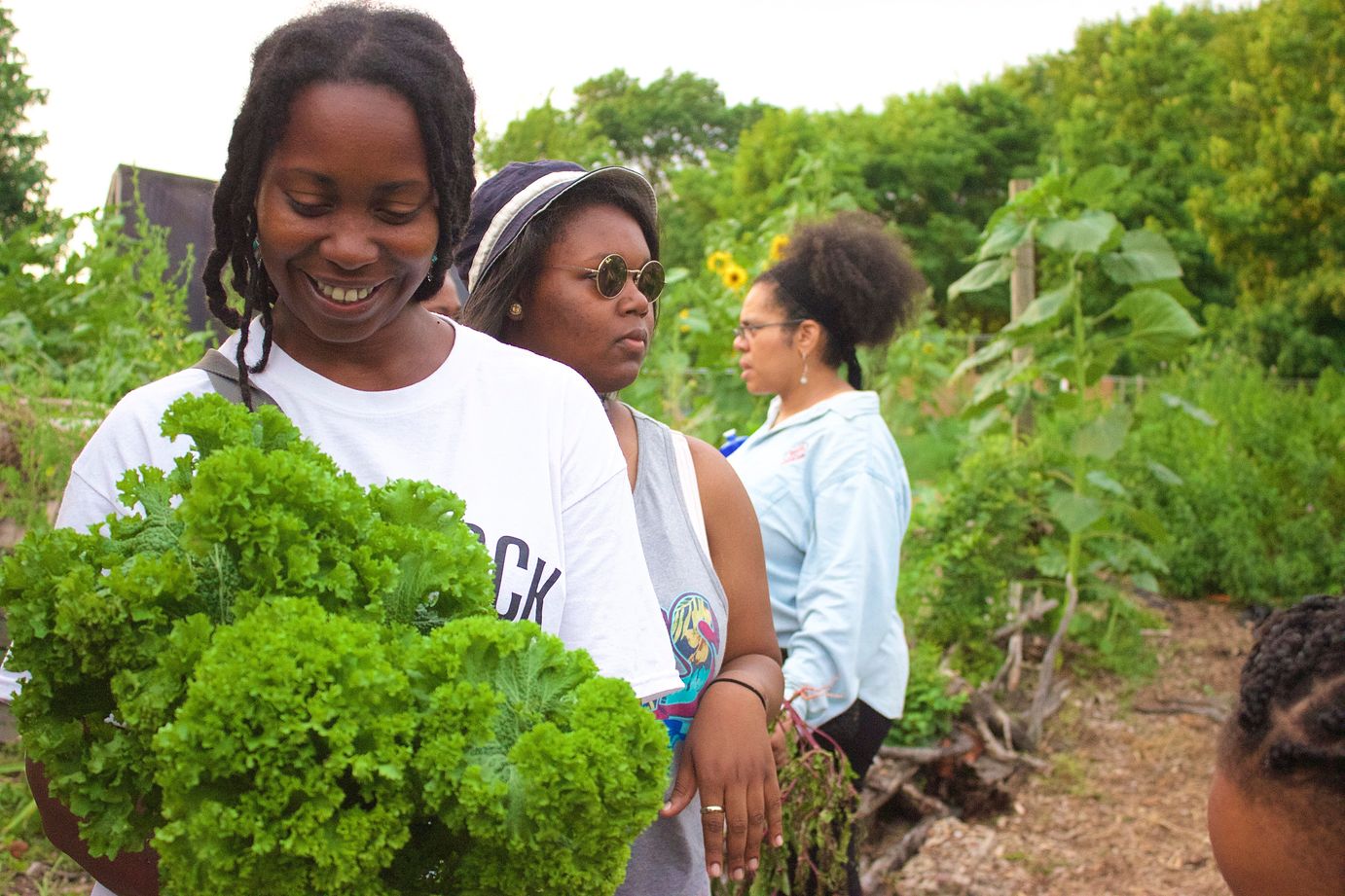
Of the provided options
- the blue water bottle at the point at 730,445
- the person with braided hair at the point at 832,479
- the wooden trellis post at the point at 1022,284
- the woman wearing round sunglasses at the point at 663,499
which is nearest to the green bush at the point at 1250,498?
the wooden trellis post at the point at 1022,284

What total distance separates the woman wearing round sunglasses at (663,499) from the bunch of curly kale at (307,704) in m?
0.71

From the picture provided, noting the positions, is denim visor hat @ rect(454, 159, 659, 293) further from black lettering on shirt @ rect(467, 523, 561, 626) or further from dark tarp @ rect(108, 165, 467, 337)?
dark tarp @ rect(108, 165, 467, 337)

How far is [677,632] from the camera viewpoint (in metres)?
2.02

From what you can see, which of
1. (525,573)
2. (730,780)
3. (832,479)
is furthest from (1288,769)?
(832,479)

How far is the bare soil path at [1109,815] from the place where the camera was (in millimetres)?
5074

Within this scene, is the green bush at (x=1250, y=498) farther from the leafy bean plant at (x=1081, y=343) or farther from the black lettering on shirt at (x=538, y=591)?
the black lettering on shirt at (x=538, y=591)

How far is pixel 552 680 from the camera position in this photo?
1154 millimetres

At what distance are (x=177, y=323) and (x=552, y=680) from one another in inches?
141

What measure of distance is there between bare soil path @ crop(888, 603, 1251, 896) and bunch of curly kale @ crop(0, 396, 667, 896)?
13.2 feet

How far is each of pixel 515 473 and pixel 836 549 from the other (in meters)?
2.13

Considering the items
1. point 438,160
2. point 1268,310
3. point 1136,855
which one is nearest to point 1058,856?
point 1136,855

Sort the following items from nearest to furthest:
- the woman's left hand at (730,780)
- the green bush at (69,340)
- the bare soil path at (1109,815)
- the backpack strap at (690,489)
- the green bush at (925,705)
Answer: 1. the woman's left hand at (730,780)
2. the backpack strap at (690,489)
3. the green bush at (69,340)
4. the bare soil path at (1109,815)
5. the green bush at (925,705)

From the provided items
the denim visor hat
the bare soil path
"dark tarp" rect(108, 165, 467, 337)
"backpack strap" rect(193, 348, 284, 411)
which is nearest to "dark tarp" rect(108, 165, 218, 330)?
"dark tarp" rect(108, 165, 467, 337)

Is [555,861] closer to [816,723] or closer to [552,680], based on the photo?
A: [552,680]
